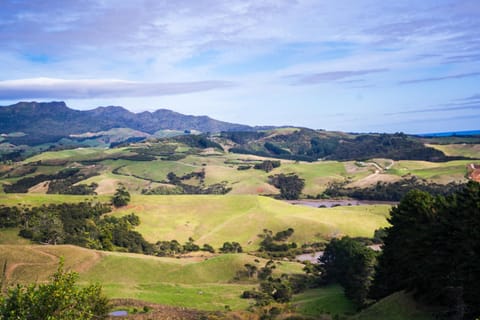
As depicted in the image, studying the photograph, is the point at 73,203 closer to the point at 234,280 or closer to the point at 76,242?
the point at 76,242

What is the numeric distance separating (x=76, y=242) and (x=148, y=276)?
39.5 m

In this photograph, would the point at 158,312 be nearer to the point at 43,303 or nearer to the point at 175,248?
the point at 43,303

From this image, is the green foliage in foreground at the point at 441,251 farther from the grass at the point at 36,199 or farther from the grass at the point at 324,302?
the grass at the point at 36,199

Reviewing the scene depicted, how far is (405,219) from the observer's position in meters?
52.0

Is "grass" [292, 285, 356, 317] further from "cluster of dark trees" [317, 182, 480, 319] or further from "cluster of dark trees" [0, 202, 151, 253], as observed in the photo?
"cluster of dark trees" [0, 202, 151, 253]

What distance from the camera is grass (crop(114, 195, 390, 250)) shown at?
135750 millimetres

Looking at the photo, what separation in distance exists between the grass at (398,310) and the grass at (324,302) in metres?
11.5

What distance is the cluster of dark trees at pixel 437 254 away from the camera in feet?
123

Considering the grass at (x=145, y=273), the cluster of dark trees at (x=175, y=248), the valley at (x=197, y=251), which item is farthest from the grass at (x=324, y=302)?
the cluster of dark trees at (x=175, y=248)

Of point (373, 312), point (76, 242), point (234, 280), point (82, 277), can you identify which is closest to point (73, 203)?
point (76, 242)

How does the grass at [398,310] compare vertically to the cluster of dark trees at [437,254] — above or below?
below

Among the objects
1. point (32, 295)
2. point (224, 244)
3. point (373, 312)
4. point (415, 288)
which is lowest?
point (224, 244)

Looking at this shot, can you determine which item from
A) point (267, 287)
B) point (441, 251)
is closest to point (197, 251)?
point (267, 287)

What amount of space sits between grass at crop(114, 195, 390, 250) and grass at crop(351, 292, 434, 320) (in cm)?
8173
